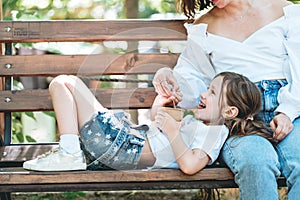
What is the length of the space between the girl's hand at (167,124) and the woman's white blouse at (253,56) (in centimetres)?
33

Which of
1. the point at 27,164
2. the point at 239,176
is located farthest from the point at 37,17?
the point at 239,176

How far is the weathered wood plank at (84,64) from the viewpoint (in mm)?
3498

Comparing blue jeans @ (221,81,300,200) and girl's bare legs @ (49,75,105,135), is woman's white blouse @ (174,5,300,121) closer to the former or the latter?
blue jeans @ (221,81,300,200)

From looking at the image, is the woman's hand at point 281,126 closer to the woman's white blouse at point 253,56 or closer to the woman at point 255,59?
the woman at point 255,59

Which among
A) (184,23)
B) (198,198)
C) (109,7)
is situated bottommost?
(198,198)

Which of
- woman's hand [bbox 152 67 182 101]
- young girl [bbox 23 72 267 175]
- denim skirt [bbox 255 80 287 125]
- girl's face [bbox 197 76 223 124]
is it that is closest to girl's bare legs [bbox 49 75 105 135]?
young girl [bbox 23 72 267 175]

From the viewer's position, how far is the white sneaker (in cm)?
272

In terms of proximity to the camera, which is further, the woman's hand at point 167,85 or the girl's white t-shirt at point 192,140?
the woman's hand at point 167,85


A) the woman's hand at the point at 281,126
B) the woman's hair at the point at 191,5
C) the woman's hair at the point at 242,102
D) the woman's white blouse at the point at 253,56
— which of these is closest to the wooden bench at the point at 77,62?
the woman's hair at the point at 191,5

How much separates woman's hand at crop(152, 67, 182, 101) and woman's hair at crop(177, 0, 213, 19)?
37 centimetres

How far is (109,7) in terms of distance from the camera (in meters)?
6.48

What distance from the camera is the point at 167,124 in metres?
2.81

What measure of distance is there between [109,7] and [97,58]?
3.00 metres

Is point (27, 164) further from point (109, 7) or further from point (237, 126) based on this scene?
point (109, 7)
